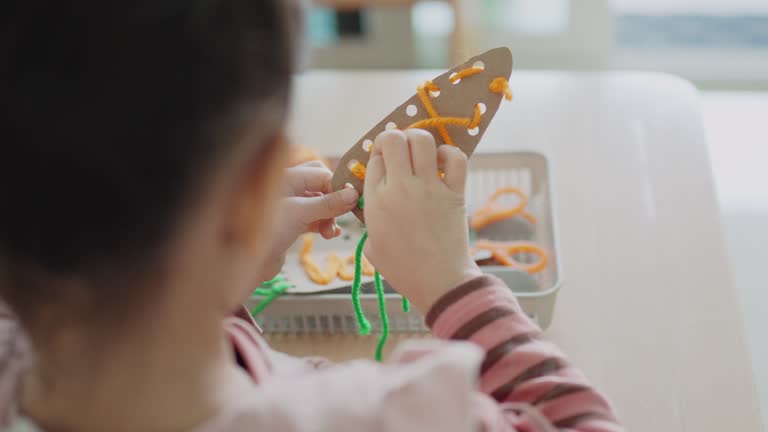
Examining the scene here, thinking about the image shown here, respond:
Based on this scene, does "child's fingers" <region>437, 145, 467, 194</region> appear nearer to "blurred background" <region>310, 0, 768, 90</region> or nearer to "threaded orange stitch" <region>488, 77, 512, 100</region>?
"threaded orange stitch" <region>488, 77, 512, 100</region>

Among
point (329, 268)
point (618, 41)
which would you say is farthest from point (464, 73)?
point (618, 41)

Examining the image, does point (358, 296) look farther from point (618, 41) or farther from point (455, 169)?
point (618, 41)

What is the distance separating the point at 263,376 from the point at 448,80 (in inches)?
10.9

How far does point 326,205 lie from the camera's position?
72 cm

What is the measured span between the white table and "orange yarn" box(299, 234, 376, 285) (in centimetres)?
5

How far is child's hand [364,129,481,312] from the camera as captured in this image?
0.62 metres

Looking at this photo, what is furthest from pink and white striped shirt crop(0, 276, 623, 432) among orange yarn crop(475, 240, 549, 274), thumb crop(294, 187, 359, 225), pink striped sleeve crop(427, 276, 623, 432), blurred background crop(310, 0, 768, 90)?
blurred background crop(310, 0, 768, 90)

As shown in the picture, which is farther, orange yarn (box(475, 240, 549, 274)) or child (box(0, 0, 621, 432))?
orange yarn (box(475, 240, 549, 274))

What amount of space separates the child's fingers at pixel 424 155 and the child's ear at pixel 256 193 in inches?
8.2

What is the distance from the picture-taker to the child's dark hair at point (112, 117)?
34 centimetres

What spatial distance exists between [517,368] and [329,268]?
0.30 meters

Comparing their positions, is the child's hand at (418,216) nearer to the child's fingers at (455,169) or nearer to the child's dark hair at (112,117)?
the child's fingers at (455,169)

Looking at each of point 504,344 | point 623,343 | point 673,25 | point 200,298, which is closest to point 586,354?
point 623,343

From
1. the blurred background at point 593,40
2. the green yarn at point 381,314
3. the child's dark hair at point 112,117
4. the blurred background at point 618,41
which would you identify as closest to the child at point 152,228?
the child's dark hair at point 112,117
